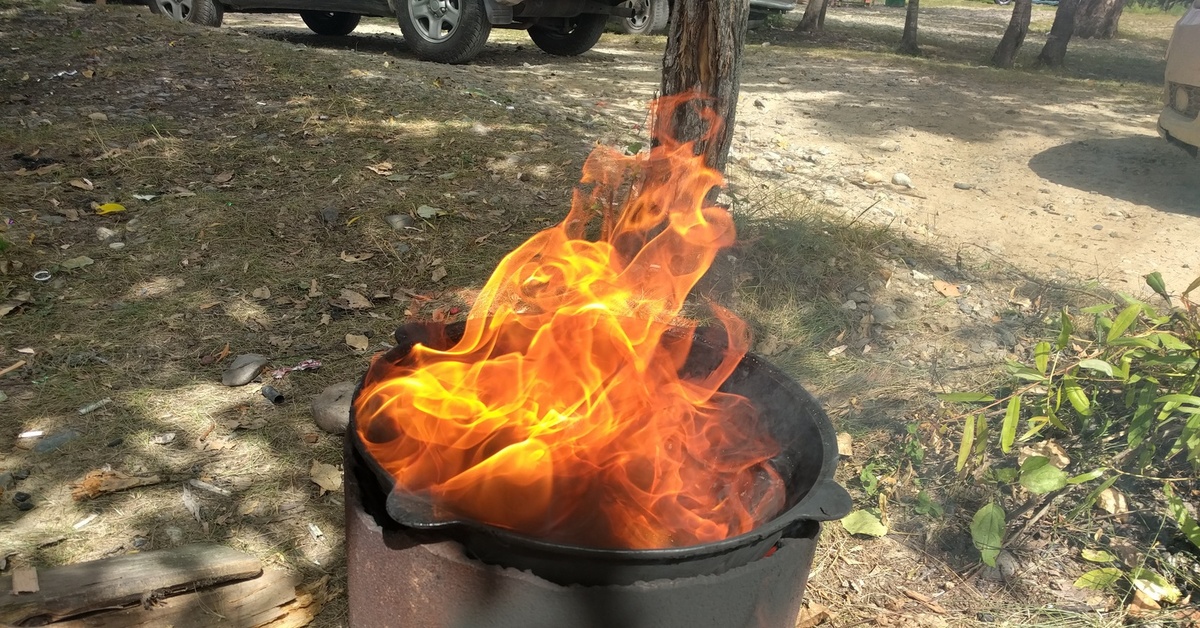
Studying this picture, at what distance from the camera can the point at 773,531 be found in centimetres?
155

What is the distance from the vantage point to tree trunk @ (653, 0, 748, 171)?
3525 mm

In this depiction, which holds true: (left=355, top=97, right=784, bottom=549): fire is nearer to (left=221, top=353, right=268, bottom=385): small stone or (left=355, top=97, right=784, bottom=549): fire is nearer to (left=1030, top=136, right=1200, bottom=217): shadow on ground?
(left=221, top=353, right=268, bottom=385): small stone

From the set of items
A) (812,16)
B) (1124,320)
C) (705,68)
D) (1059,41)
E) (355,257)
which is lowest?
(355,257)

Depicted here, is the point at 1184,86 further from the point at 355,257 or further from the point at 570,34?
the point at 570,34

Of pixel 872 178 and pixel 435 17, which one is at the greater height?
pixel 435 17

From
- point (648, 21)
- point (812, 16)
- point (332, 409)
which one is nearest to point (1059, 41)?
point (812, 16)

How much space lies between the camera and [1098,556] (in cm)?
253

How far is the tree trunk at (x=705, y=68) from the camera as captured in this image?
353 centimetres

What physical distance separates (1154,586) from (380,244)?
3.71m

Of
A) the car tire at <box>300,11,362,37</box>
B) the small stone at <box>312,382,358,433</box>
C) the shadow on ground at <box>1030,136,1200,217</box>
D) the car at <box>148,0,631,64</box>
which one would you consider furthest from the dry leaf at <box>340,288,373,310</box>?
the car tire at <box>300,11,362,37</box>

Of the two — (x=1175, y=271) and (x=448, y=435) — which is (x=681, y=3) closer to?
(x=448, y=435)

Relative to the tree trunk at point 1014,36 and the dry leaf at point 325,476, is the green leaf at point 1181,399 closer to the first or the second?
the dry leaf at point 325,476

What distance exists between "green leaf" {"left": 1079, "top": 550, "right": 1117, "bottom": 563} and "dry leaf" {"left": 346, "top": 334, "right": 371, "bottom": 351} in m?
2.91

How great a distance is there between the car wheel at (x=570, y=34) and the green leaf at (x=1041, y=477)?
8410 mm
